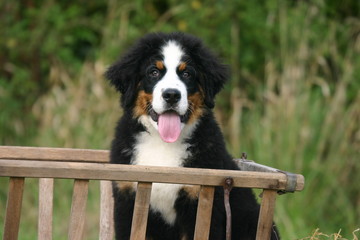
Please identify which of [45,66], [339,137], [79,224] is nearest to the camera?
[79,224]

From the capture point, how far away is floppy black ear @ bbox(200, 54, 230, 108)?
12.8 ft

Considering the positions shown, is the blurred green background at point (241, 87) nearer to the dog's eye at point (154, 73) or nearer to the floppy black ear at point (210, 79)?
the floppy black ear at point (210, 79)

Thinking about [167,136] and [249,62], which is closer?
[167,136]

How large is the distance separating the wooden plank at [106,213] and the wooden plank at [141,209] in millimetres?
1331

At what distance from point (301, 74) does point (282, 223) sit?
1.45 meters

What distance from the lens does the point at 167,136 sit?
3.73m

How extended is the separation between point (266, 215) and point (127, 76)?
1.21 metres

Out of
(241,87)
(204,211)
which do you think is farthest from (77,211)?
(241,87)

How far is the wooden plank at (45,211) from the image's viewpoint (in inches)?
157

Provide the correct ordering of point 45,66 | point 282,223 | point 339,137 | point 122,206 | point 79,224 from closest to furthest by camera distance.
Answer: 1. point 79,224
2. point 122,206
3. point 282,223
4. point 339,137
5. point 45,66

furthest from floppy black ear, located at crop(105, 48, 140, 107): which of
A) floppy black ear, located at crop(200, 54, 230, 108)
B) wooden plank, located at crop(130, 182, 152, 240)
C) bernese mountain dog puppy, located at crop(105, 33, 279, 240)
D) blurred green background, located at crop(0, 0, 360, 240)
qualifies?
blurred green background, located at crop(0, 0, 360, 240)

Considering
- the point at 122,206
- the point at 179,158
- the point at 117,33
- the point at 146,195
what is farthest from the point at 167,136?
the point at 117,33

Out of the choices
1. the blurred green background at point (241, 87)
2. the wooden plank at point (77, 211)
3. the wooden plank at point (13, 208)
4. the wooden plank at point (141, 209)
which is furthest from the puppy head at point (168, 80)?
the blurred green background at point (241, 87)

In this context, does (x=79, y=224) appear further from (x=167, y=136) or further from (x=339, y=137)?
(x=339, y=137)
